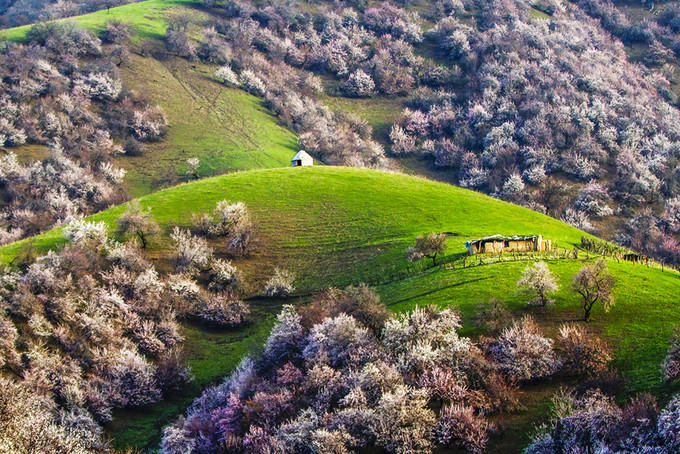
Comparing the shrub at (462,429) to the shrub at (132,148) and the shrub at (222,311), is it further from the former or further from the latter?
the shrub at (132,148)

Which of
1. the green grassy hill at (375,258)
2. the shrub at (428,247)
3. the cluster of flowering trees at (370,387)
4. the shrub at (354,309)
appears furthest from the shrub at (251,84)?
the cluster of flowering trees at (370,387)

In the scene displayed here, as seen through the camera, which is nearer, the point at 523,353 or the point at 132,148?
the point at 523,353

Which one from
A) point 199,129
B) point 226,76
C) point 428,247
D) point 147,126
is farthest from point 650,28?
point 428,247

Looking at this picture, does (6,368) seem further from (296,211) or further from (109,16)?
(109,16)

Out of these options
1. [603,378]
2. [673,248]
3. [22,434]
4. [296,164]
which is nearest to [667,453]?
[603,378]

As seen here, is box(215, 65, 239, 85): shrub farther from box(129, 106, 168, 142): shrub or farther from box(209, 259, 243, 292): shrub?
box(209, 259, 243, 292): shrub

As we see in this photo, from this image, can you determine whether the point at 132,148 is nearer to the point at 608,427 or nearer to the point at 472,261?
the point at 472,261

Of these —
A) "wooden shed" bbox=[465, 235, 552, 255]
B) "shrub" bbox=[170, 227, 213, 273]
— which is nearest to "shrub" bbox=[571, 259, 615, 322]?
"wooden shed" bbox=[465, 235, 552, 255]
